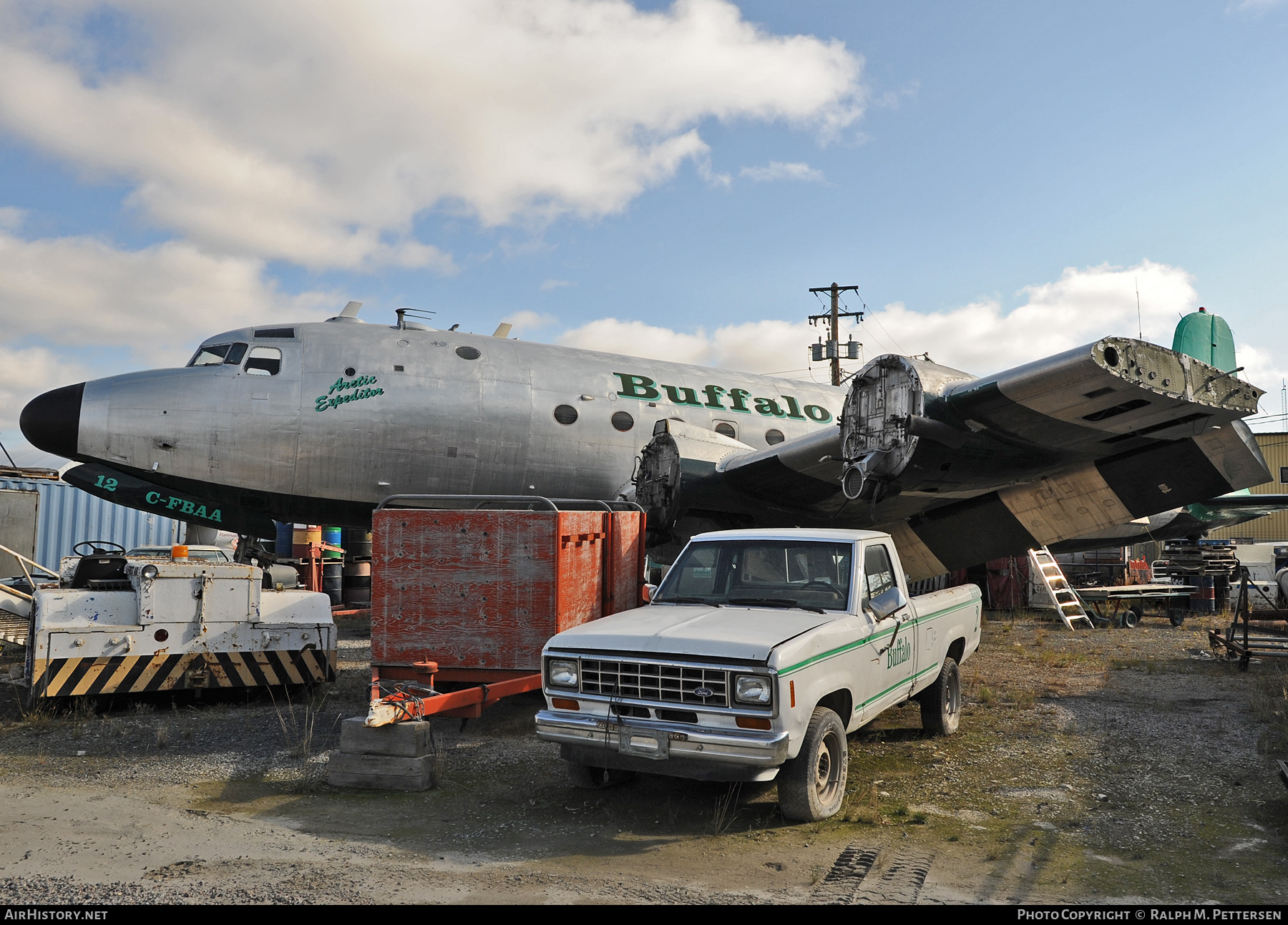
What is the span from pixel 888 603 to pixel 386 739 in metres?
3.74

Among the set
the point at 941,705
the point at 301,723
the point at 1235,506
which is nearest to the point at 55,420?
the point at 301,723

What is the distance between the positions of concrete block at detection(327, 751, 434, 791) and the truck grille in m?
1.55

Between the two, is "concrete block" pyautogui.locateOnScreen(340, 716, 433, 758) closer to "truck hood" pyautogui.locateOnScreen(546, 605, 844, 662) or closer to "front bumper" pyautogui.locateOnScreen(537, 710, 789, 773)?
"front bumper" pyautogui.locateOnScreen(537, 710, 789, 773)

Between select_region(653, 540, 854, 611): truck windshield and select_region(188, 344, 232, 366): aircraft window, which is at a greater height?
select_region(188, 344, 232, 366): aircraft window

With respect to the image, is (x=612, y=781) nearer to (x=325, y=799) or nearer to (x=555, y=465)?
(x=325, y=799)

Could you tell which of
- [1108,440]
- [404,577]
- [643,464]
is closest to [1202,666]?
[1108,440]

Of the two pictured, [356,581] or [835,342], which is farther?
[835,342]

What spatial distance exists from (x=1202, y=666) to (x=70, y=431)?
15.6 meters

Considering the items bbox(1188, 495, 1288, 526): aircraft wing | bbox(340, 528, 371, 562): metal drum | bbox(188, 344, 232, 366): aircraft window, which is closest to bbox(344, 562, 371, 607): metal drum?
bbox(340, 528, 371, 562): metal drum

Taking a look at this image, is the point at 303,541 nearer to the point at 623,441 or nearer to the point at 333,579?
the point at 333,579

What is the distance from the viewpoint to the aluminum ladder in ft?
54.7

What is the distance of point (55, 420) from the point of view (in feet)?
36.3

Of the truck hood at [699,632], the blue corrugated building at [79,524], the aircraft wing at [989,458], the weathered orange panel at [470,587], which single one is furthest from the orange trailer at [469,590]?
the blue corrugated building at [79,524]

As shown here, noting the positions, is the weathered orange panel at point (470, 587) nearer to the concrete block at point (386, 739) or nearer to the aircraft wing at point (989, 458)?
the concrete block at point (386, 739)
